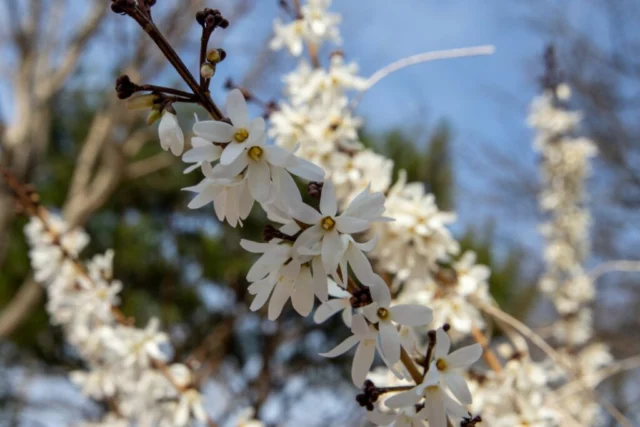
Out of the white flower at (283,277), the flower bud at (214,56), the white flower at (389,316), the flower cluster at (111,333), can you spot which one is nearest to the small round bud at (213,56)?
the flower bud at (214,56)

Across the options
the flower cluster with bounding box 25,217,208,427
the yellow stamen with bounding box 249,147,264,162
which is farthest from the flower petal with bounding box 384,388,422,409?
the flower cluster with bounding box 25,217,208,427

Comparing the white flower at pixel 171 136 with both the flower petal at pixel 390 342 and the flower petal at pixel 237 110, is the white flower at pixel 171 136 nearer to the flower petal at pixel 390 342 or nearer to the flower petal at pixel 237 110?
the flower petal at pixel 237 110

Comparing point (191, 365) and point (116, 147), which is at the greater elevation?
point (116, 147)

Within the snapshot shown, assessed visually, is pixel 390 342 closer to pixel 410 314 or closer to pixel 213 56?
pixel 410 314

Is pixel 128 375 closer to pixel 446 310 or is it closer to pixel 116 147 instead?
pixel 446 310

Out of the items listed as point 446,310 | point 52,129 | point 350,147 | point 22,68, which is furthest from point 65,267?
point 52,129

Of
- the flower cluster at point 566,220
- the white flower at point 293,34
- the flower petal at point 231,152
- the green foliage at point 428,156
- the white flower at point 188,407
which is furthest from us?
the green foliage at point 428,156

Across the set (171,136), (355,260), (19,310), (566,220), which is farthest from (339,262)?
(19,310)
